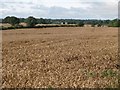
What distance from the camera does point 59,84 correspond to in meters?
11.0

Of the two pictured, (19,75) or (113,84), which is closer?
(113,84)

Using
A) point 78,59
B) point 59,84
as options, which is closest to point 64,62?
point 78,59

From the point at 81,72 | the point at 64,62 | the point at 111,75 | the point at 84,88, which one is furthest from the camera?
the point at 64,62

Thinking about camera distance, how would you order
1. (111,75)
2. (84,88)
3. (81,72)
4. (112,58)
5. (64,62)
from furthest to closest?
(112,58), (64,62), (81,72), (111,75), (84,88)

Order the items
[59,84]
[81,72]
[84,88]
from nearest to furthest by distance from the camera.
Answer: [84,88]
[59,84]
[81,72]

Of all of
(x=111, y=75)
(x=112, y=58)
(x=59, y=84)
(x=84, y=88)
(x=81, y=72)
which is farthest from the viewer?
(x=112, y=58)

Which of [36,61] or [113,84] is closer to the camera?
[113,84]

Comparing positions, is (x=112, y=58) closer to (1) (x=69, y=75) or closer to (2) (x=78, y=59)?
(2) (x=78, y=59)

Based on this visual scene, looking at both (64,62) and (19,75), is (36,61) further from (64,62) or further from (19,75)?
(19,75)

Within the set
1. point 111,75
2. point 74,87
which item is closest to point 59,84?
point 74,87

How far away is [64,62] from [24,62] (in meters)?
2.11

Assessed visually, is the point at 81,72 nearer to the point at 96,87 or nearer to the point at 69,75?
the point at 69,75

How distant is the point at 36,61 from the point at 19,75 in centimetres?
410

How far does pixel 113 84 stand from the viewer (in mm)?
10312
